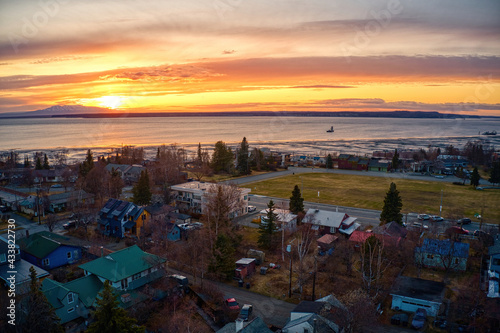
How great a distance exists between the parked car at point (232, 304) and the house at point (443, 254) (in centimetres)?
1807

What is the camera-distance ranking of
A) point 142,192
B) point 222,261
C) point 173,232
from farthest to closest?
point 142,192, point 173,232, point 222,261

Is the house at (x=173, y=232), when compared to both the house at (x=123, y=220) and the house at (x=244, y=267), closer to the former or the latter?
the house at (x=123, y=220)

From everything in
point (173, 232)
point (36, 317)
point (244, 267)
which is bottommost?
point (244, 267)

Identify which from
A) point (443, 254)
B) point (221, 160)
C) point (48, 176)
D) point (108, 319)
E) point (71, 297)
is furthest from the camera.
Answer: point (221, 160)

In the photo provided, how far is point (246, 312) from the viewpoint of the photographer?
23.2 metres

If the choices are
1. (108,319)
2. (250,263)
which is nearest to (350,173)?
(250,263)

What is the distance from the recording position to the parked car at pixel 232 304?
2438cm

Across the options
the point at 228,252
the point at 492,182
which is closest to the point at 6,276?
the point at 228,252

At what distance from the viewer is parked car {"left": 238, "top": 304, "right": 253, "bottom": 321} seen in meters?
23.0

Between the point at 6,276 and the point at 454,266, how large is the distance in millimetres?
38238

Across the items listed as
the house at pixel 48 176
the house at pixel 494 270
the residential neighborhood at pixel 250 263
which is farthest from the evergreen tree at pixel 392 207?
the house at pixel 48 176

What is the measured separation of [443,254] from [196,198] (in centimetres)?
3197

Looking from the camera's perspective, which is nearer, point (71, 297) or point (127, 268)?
point (71, 297)

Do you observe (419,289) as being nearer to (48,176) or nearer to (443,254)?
(443,254)
